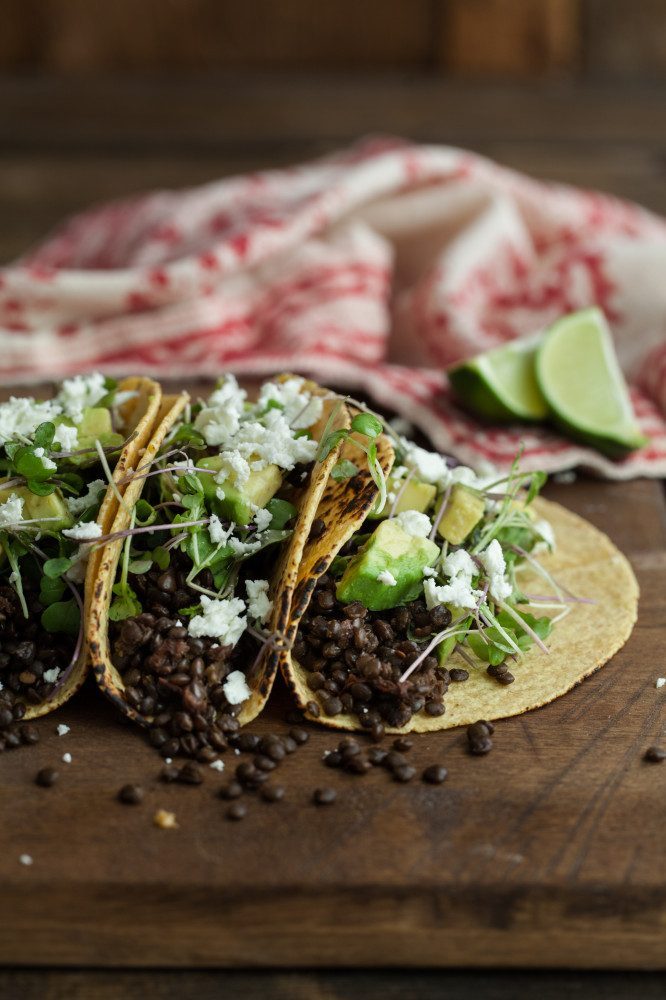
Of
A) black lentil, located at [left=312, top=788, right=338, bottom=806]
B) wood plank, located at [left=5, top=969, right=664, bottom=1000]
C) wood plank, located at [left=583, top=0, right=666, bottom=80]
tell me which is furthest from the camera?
wood plank, located at [left=583, top=0, right=666, bottom=80]

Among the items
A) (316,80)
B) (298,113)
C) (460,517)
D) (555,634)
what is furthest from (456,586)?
(316,80)

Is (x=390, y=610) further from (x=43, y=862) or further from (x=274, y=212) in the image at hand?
(x=274, y=212)

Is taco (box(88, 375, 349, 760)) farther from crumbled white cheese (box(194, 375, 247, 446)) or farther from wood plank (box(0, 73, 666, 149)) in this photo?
wood plank (box(0, 73, 666, 149))

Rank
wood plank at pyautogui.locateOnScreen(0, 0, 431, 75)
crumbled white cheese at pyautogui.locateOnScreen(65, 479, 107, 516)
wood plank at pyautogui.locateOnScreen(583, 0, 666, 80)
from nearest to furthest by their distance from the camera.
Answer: crumbled white cheese at pyautogui.locateOnScreen(65, 479, 107, 516), wood plank at pyautogui.locateOnScreen(583, 0, 666, 80), wood plank at pyautogui.locateOnScreen(0, 0, 431, 75)

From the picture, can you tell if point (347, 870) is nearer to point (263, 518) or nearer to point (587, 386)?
point (263, 518)

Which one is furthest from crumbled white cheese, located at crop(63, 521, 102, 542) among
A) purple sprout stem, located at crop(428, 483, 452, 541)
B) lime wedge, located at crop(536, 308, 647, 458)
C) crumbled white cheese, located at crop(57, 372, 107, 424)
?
lime wedge, located at crop(536, 308, 647, 458)

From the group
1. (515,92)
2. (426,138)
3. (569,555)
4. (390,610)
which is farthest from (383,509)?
(515,92)
